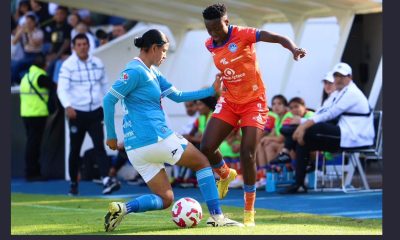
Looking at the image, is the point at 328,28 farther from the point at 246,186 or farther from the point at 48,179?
the point at 246,186

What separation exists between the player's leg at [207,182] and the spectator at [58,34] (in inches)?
463

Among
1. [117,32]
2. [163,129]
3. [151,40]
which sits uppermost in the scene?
[117,32]

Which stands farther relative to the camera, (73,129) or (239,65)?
(73,129)

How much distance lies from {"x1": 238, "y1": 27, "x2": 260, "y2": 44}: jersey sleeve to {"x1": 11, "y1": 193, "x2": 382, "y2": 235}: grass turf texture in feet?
6.21

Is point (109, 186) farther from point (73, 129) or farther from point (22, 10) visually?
point (22, 10)

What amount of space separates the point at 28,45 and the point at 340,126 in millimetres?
9516

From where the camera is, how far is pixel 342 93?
614 inches


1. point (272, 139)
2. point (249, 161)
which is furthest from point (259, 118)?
point (272, 139)

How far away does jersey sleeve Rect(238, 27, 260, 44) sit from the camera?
35.4ft

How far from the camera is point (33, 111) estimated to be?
21094 millimetres

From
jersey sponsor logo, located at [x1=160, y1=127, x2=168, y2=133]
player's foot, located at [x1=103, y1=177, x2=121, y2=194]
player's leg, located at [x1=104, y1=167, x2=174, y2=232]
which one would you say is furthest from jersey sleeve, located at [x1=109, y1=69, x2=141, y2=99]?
player's foot, located at [x1=103, y1=177, x2=121, y2=194]

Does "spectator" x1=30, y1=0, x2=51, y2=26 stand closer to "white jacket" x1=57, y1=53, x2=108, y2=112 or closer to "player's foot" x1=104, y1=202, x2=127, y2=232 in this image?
"white jacket" x1=57, y1=53, x2=108, y2=112

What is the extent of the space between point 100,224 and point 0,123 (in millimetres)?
2088

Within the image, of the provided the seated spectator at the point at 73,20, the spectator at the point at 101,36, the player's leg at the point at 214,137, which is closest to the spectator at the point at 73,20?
the seated spectator at the point at 73,20
